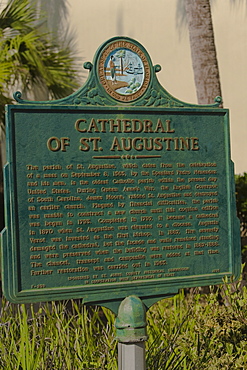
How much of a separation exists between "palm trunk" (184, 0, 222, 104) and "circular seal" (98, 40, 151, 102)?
362cm

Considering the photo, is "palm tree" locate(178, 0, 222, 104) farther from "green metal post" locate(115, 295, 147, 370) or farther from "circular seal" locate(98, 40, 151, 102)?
"green metal post" locate(115, 295, 147, 370)

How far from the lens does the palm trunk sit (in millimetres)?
7914

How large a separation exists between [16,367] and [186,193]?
75.2 inches

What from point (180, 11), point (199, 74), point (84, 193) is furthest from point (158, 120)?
point (180, 11)

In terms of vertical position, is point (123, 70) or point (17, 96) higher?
point (123, 70)

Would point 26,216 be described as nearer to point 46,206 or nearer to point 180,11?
point 46,206

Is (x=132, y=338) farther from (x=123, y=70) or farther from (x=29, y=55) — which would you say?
(x=29, y=55)

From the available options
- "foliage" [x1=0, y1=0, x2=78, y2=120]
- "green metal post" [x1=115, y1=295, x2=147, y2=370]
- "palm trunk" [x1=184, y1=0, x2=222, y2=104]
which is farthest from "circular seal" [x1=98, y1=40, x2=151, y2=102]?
"foliage" [x1=0, y1=0, x2=78, y2=120]

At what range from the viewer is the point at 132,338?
3828 mm

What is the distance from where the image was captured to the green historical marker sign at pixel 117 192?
4.06 m

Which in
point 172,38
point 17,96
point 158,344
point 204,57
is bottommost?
point 158,344

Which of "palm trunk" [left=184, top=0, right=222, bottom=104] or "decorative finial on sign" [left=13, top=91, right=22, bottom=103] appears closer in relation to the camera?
"decorative finial on sign" [left=13, top=91, right=22, bottom=103]

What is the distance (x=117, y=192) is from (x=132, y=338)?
1013mm

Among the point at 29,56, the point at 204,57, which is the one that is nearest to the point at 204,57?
the point at 204,57
